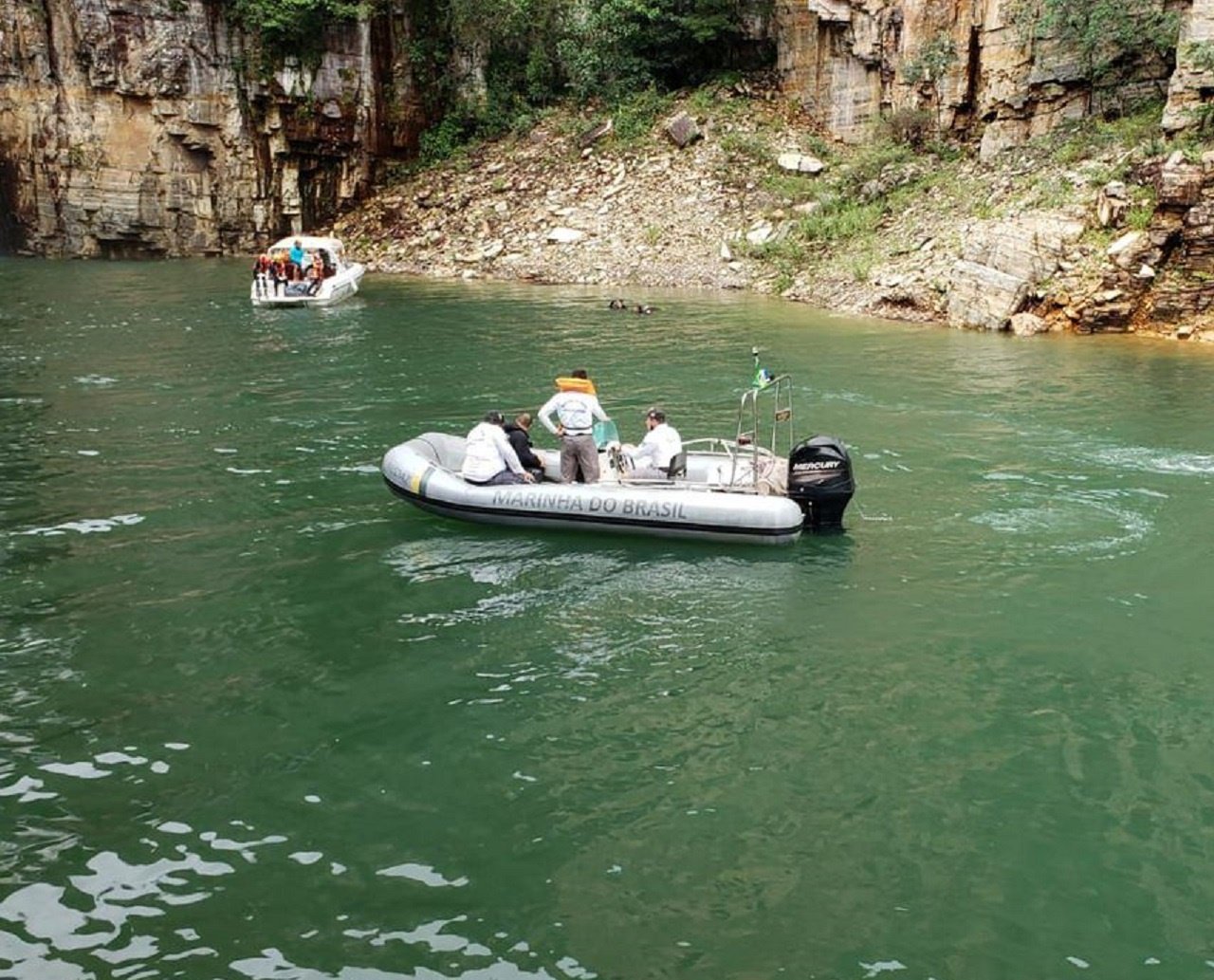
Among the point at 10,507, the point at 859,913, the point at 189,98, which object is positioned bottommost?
the point at 859,913

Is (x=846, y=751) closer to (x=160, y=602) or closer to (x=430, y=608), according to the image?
(x=430, y=608)

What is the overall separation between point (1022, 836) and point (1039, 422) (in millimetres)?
10788

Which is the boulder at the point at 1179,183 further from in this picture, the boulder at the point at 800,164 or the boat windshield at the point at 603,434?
the boat windshield at the point at 603,434

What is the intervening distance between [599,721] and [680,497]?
3.94 metres

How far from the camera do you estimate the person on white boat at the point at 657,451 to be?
1214cm

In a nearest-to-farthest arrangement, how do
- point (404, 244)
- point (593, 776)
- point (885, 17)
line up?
1. point (593, 776)
2. point (885, 17)
3. point (404, 244)

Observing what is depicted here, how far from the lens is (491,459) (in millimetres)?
12047

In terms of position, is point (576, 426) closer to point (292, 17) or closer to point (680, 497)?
point (680, 497)

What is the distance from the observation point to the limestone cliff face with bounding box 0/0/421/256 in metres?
37.2

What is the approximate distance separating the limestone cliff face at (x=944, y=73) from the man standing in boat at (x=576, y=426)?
751 inches

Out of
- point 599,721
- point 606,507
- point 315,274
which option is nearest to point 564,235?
point 315,274

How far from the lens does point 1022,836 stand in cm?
645

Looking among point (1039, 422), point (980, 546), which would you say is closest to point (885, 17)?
point (1039, 422)

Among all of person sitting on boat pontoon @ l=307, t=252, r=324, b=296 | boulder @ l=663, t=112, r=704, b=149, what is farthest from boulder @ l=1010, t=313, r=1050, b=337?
person sitting on boat pontoon @ l=307, t=252, r=324, b=296
